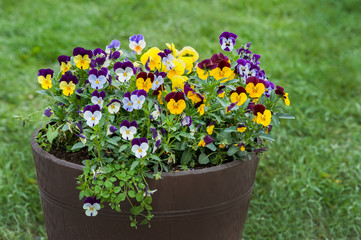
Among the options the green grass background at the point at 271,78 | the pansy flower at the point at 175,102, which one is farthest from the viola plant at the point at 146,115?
the green grass background at the point at 271,78

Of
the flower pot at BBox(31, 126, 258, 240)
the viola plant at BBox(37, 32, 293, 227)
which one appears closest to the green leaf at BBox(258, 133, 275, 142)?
the viola plant at BBox(37, 32, 293, 227)

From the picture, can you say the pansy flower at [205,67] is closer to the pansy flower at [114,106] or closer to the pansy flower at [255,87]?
the pansy flower at [255,87]

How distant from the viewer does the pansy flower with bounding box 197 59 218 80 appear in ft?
5.38

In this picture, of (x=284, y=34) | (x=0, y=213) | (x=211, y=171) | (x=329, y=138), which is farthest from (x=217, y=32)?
(x=211, y=171)

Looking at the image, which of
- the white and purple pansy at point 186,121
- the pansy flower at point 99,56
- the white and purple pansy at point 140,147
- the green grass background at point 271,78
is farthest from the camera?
the green grass background at point 271,78

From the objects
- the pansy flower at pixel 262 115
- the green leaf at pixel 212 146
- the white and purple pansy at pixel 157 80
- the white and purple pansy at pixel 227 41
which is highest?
the white and purple pansy at pixel 227 41

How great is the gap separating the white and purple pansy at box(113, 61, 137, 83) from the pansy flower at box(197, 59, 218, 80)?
0.24 metres

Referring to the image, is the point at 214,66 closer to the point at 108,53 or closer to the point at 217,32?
the point at 108,53

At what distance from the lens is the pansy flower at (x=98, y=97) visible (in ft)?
5.14

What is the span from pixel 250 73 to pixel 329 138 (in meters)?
1.72

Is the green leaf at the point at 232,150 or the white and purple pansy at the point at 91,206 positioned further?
the green leaf at the point at 232,150

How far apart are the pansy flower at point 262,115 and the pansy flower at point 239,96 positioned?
0.23 feet

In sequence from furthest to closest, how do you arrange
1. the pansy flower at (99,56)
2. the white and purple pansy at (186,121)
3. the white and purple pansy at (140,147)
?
the pansy flower at (99,56), the white and purple pansy at (186,121), the white and purple pansy at (140,147)

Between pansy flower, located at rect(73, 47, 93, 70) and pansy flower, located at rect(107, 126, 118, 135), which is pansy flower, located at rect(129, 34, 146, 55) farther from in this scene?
pansy flower, located at rect(107, 126, 118, 135)
